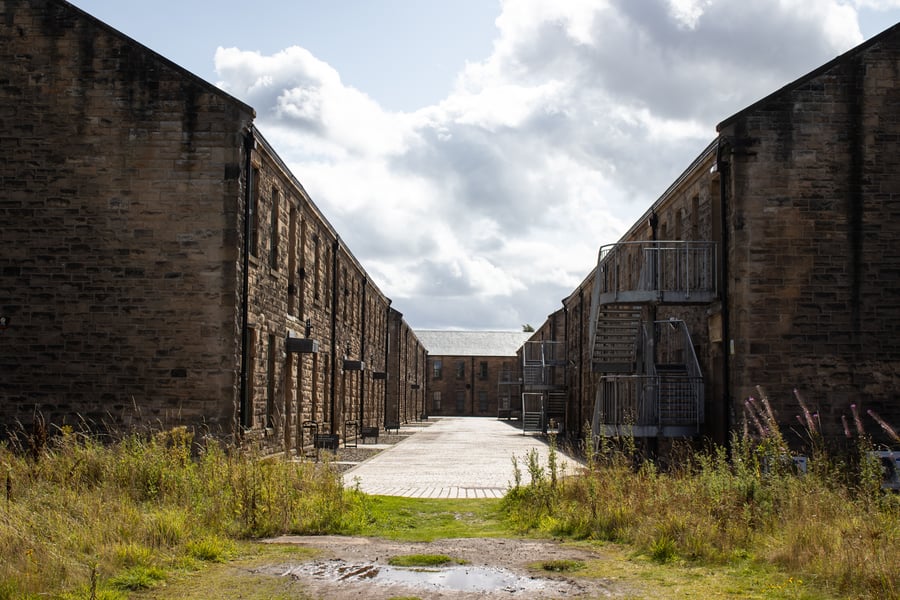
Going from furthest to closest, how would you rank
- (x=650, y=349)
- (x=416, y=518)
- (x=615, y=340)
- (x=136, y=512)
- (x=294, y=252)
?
(x=294, y=252), (x=615, y=340), (x=650, y=349), (x=416, y=518), (x=136, y=512)

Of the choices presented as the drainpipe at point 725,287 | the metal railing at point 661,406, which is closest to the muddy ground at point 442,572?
the metal railing at point 661,406

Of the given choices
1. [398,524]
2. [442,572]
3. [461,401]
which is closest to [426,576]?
[442,572]

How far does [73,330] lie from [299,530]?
26.5ft

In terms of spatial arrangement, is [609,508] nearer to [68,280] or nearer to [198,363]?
[198,363]

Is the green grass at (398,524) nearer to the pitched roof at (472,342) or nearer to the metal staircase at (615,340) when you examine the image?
the metal staircase at (615,340)

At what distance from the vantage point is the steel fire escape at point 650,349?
1709 cm

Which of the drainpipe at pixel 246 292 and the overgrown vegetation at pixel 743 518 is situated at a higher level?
the drainpipe at pixel 246 292

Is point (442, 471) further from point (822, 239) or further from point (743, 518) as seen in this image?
point (743, 518)

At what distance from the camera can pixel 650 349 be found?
17531 millimetres

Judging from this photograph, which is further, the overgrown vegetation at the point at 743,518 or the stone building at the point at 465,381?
the stone building at the point at 465,381

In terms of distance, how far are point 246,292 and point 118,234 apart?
2434 millimetres

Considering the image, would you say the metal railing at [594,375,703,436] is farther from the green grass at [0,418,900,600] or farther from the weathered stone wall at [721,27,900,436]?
the green grass at [0,418,900,600]

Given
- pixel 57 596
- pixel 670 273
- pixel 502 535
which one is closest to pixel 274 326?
pixel 670 273

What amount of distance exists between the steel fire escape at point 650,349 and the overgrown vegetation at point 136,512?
20.9 feet
